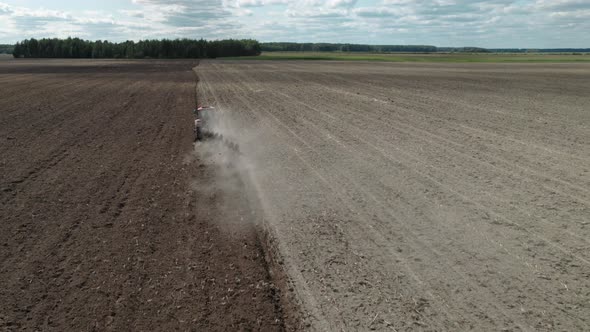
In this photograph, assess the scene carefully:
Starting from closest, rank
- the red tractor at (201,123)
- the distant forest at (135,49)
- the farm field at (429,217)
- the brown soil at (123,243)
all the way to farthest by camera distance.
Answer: the brown soil at (123,243), the farm field at (429,217), the red tractor at (201,123), the distant forest at (135,49)

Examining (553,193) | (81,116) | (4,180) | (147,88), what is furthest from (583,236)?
(147,88)

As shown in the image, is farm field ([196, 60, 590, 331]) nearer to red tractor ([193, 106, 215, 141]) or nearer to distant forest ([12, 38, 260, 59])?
red tractor ([193, 106, 215, 141])

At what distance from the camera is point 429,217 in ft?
26.3

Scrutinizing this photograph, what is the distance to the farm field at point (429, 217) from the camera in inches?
210

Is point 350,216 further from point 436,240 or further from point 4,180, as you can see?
point 4,180

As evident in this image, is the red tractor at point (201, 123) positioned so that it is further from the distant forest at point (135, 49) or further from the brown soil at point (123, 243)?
the distant forest at point (135, 49)

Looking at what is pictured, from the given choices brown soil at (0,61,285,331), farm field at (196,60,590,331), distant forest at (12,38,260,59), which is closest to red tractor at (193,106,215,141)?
brown soil at (0,61,285,331)

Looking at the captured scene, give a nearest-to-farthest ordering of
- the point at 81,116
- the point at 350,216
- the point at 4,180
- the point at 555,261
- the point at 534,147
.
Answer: the point at 555,261
the point at 350,216
the point at 4,180
the point at 534,147
the point at 81,116

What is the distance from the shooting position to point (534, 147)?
13.1 metres

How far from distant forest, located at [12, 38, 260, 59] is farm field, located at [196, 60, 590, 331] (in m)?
105

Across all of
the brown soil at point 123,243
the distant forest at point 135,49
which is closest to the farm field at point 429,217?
the brown soil at point 123,243

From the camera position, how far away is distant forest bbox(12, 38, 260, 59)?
4545 inches

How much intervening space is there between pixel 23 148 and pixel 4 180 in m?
3.46

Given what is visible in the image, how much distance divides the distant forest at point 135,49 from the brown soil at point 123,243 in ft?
351
